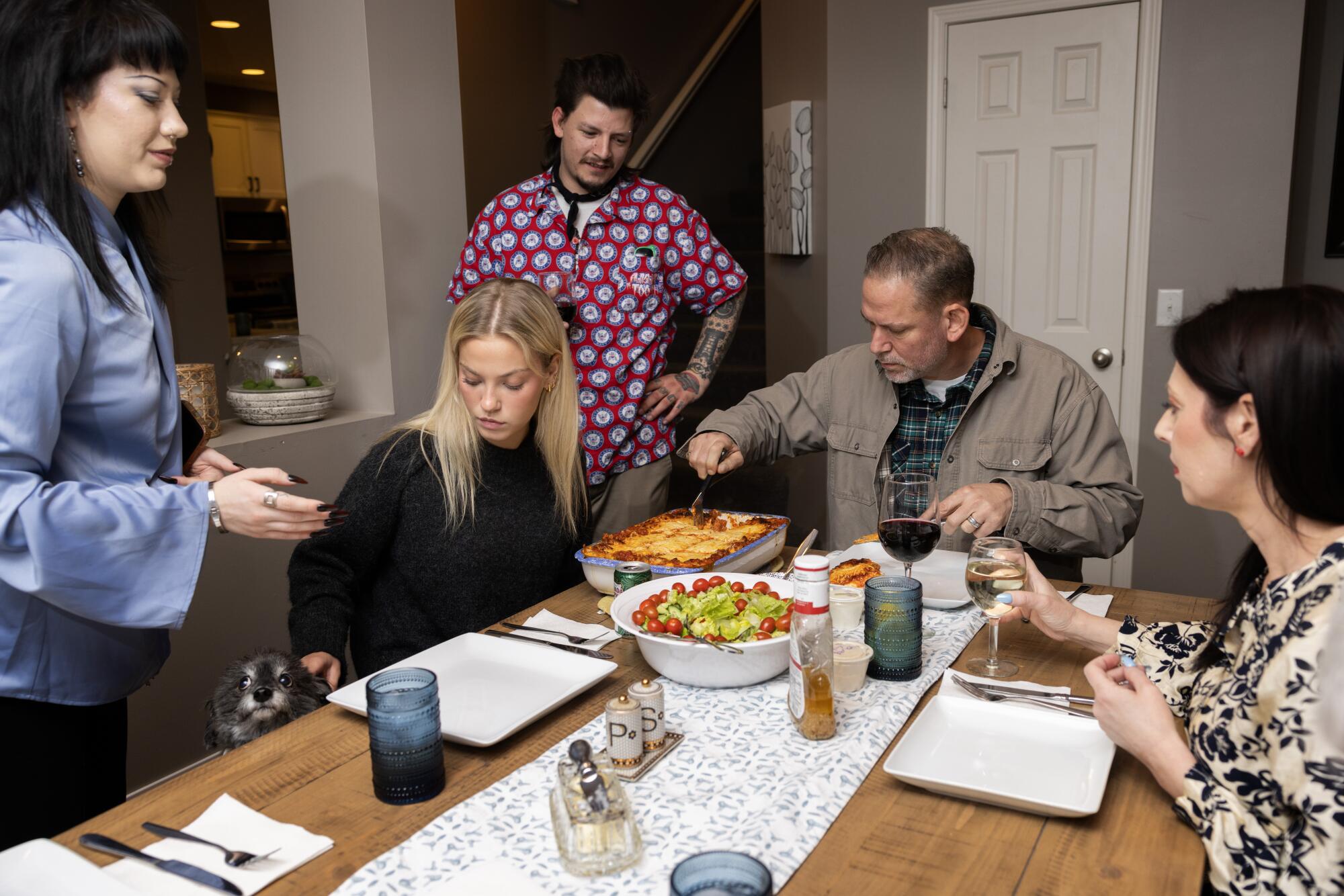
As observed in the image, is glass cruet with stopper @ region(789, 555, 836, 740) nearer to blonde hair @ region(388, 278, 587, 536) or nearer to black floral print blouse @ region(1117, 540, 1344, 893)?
black floral print blouse @ region(1117, 540, 1344, 893)

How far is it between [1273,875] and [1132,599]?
0.91m

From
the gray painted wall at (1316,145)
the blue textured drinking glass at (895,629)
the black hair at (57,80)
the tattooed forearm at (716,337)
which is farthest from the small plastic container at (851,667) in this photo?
the gray painted wall at (1316,145)

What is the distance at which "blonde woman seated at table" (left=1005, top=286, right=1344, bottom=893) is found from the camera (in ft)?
3.17

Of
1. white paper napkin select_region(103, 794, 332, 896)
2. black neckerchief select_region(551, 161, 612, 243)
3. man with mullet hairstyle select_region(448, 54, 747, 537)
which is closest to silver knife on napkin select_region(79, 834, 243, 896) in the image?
white paper napkin select_region(103, 794, 332, 896)

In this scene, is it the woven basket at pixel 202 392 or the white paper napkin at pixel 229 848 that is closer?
the white paper napkin at pixel 229 848

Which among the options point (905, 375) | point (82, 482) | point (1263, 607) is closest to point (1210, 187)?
point (905, 375)

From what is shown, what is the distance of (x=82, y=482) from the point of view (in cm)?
142

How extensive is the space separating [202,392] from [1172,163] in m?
3.25

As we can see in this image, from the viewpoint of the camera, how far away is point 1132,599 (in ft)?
6.02

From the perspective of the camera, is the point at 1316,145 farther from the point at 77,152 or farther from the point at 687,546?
the point at 77,152

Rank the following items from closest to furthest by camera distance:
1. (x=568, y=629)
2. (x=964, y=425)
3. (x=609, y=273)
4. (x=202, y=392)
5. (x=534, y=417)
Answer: (x=568, y=629)
(x=534, y=417)
(x=964, y=425)
(x=202, y=392)
(x=609, y=273)

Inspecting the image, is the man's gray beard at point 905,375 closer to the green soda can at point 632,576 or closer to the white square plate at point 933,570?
the white square plate at point 933,570

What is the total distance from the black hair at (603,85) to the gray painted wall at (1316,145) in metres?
2.42

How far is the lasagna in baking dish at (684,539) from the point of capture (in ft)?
6.16
